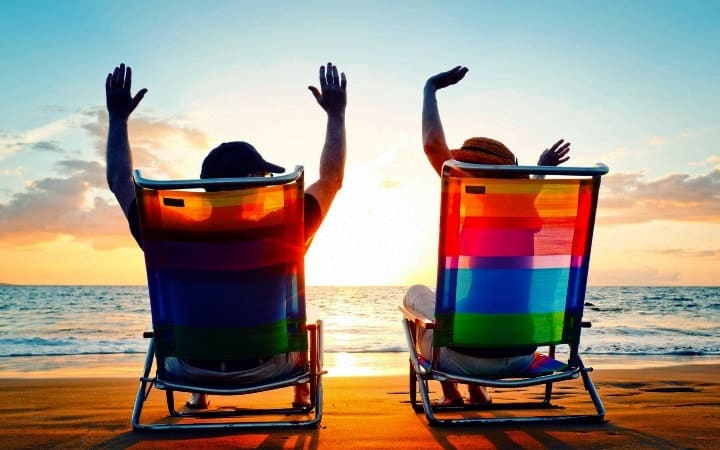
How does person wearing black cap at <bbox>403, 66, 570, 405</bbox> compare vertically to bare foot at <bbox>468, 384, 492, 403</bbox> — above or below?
above

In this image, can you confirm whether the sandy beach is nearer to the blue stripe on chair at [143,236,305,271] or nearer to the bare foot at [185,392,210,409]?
the bare foot at [185,392,210,409]

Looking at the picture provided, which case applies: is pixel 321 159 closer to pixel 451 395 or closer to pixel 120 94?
pixel 120 94

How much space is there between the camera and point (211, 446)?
2.73 m

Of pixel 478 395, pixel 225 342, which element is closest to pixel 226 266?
pixel 225 342

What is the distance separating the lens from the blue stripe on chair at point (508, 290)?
3.10m

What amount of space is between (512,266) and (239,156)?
1500 mm

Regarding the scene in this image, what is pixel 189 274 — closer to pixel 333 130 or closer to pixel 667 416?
pixel 333 130

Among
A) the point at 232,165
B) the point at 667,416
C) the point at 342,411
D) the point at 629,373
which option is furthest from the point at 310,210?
the point at 629,373

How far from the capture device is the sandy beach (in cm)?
281

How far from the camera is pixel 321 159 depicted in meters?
3.25

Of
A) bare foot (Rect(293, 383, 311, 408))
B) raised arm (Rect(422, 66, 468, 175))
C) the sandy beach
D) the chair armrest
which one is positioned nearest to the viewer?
the sandy beach

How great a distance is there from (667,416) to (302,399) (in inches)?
85.3

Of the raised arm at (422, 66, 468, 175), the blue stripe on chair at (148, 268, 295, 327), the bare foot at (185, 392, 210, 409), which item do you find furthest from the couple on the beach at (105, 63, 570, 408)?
the bare foot at (185, 392, 210, 409)

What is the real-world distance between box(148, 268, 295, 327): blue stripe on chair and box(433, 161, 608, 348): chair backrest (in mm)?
834
